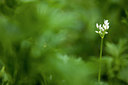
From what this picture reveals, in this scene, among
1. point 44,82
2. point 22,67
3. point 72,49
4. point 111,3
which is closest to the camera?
point 44,82

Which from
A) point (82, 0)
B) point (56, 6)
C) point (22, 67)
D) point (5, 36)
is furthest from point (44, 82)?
point (82, 0)

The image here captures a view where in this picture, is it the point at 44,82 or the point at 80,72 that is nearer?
the point at 80,72

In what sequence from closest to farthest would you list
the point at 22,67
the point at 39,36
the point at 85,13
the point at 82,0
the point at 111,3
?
1. the point at 22,67
2. the point at 39,36
3. the point at 111,3
4. the point at 85,13
5. the point at 82,0

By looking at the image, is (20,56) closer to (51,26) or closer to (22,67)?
(22,67)

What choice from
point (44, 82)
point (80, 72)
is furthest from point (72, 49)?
point (80, 72)

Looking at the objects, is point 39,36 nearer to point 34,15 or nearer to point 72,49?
point 34,15

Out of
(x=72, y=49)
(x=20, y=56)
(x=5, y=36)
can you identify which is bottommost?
(x=72, y=49)

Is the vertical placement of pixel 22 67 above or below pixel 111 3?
below
